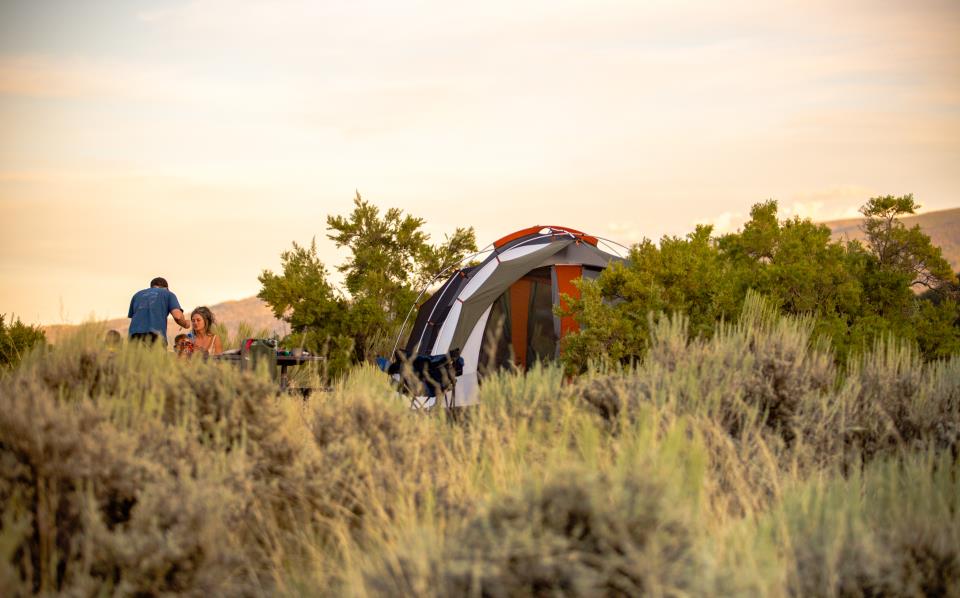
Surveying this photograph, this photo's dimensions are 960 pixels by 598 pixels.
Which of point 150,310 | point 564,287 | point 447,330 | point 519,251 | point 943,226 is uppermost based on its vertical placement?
point 943,226

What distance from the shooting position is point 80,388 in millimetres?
5641

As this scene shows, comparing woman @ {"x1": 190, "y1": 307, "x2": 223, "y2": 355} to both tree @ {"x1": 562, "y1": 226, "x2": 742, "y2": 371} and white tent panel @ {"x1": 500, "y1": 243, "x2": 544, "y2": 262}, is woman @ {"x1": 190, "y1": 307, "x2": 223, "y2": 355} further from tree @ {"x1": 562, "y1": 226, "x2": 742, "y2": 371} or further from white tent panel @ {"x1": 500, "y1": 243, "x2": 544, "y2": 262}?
white tent panel @ {"x1": 500, "y1": 243, "x2": 544, "y2": 262}

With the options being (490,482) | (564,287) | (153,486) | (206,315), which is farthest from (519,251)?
(153,486)

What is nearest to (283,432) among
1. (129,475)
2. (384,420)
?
(384,420)

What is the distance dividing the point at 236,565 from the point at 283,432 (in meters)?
1.08

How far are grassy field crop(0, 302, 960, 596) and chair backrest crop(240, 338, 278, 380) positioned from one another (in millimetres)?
238

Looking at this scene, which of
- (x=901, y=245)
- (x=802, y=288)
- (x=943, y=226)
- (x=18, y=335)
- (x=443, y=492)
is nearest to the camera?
(x=443, y=492)

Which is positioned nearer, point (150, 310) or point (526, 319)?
point (150, 310)

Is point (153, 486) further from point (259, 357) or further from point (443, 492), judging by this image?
point (259, 357)

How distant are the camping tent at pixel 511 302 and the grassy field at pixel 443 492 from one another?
246 inches

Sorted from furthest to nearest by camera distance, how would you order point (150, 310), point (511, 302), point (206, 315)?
point (511, 302) → point (206, 315) → point (150, 310)

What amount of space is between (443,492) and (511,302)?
907 cm

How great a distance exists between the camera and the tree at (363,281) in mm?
15695

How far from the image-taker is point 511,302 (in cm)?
1372
